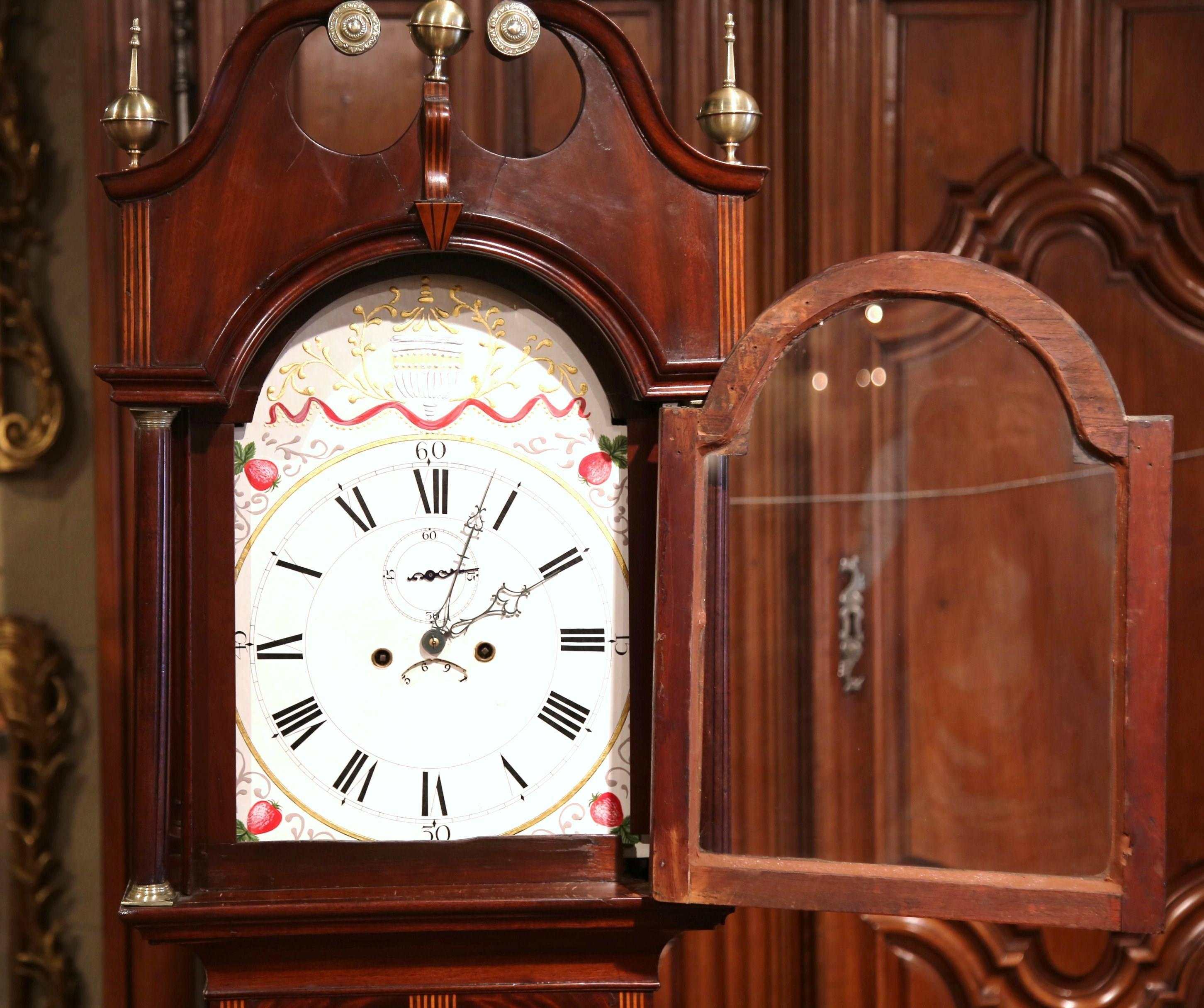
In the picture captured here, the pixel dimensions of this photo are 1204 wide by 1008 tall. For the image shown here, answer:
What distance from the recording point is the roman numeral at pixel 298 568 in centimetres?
105

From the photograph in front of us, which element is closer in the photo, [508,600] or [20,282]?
[508,600]

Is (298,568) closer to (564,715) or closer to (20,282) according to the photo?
(564,715)

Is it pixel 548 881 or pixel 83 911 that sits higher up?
pixel 548 881

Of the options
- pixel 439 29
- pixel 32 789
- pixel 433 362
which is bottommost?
pixel 32 789

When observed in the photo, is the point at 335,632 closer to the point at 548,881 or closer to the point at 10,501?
the point at 548,881

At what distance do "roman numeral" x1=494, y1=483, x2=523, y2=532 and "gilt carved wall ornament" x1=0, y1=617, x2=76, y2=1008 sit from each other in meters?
0.71

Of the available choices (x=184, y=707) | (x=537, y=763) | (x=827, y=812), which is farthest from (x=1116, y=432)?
(x=184, y=707)

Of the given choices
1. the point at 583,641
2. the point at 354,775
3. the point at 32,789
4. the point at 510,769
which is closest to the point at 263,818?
the point at 354,775

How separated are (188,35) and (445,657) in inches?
33.8

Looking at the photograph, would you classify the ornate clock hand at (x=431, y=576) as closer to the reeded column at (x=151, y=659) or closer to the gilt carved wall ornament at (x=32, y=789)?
the reeded column at (x=151, y=659)

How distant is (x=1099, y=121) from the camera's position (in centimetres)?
146

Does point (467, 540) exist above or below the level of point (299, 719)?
above

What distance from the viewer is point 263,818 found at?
1045mm

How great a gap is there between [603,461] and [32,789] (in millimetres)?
883
